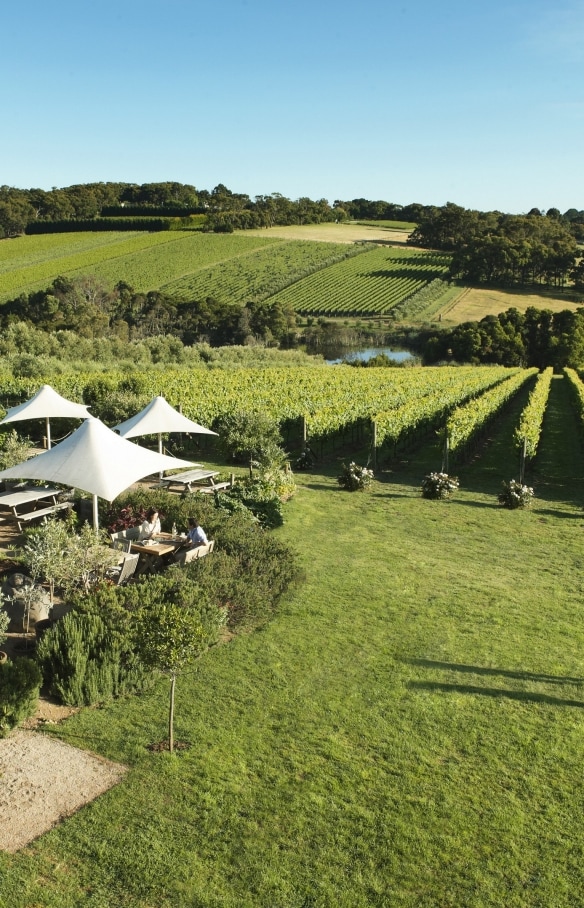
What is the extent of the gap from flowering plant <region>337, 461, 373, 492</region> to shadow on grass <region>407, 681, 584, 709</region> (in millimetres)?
10865

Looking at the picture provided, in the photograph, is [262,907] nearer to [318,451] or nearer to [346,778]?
[346,778]

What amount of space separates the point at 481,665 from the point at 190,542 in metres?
4.76

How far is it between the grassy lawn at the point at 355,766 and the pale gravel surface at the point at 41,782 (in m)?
0.16

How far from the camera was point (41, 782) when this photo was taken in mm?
6352

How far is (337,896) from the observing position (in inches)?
206

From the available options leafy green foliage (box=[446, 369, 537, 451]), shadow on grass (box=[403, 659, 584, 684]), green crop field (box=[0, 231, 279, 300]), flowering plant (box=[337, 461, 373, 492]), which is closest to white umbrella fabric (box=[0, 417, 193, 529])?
shadow on grass (box=[403, 659, 584, 684])

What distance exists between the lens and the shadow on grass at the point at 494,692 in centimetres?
826

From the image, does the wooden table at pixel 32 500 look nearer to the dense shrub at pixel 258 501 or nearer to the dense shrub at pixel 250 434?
the dense shrub at pixel 258 501

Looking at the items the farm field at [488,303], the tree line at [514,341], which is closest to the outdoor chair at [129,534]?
the tree line at [514,341]

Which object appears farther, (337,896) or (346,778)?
(346,778)

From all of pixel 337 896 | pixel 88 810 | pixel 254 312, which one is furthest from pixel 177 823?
pixel 254 312

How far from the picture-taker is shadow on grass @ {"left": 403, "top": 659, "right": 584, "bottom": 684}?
28.8ft

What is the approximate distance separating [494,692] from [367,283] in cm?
9507

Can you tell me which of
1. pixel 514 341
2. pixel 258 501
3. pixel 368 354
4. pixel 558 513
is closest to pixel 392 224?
pixel 368 354
